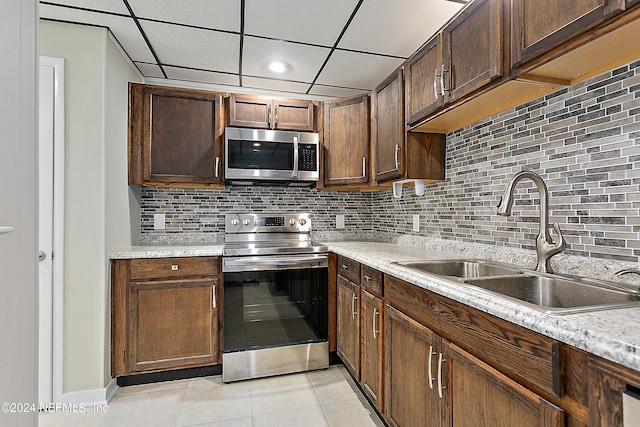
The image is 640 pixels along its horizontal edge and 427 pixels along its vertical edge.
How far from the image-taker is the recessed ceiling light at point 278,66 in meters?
2.43

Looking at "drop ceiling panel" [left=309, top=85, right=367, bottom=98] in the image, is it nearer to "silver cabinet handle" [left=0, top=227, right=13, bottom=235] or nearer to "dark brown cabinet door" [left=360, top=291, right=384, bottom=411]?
"dark brown cabinet door" [left=360, top=291, right=384, bottom=411]

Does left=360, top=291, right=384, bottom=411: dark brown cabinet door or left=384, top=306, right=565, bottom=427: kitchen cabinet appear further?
left=360, top=291, right=384, bottom=411: dark brown cabinet door

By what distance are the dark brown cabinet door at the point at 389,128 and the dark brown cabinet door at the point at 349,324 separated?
2.68 ft

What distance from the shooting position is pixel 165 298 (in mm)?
2219

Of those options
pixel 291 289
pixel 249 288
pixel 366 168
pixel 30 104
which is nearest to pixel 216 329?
pixel 249 288

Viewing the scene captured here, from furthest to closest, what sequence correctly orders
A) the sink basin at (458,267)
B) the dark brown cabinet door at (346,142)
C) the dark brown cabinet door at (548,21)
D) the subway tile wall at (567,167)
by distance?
the dark brown cabinet door at (346,142) → the sink basin at (458,267) → the subway tile wall at (567,167) → the dark brown cabinet door at (548,21)

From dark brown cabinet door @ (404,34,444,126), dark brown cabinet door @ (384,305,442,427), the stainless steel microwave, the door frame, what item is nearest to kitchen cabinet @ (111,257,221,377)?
the door frame

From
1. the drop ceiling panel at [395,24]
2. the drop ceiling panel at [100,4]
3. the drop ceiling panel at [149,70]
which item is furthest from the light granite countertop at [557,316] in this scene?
the drop ceiling panel at [149,70]

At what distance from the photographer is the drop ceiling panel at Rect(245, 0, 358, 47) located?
1.76m

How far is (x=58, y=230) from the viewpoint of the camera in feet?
6.38

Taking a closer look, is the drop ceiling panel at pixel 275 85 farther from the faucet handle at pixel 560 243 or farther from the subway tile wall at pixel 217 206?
the faucet handle at pixel 560 243

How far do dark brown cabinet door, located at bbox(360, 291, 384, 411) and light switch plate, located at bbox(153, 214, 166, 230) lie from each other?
1774 millimetres

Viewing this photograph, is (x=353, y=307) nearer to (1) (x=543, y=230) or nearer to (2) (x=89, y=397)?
(1) (x=543, y=230)

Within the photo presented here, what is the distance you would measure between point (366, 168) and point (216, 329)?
5.35 feet
